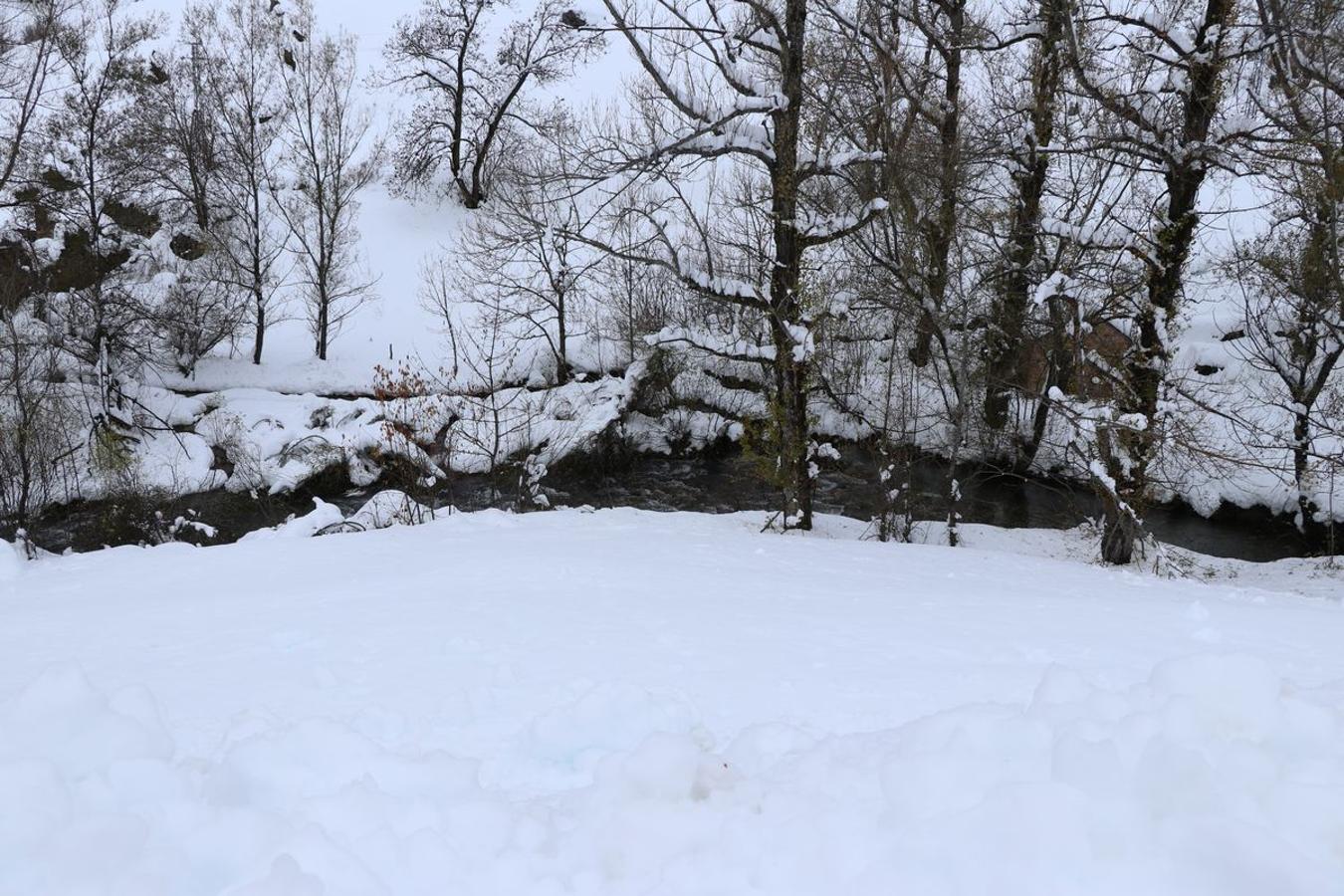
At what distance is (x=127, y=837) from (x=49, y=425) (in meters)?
18.6

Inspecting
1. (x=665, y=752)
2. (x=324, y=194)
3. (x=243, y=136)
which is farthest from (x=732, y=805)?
(x=243, y=136)

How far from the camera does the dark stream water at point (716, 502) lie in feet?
56.5

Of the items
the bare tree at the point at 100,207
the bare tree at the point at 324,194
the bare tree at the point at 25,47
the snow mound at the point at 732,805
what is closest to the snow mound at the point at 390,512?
the bare tree at the point at 100,207

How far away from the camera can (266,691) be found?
3723mm

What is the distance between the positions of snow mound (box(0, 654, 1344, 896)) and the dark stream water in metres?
12.5

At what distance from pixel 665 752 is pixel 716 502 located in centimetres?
1663

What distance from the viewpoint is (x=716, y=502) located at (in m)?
19.5

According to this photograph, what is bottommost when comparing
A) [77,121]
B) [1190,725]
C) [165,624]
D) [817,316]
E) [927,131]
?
[165,624]

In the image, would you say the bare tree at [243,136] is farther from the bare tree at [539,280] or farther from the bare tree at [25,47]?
the bare tree at [539,280]

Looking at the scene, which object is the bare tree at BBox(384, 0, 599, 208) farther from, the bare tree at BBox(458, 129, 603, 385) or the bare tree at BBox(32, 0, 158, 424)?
the bare tree at BBox(32, 0, 158, 424)

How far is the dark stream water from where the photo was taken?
17.2 meters

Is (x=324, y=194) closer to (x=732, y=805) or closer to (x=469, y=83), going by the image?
(x=469, y=83)

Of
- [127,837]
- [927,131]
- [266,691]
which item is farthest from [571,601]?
[927,131]

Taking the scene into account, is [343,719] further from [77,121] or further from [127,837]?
[77,121]
